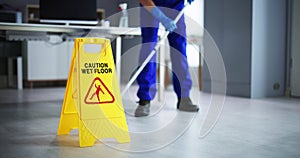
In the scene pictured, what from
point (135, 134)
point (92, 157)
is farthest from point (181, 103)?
point (92, 157)

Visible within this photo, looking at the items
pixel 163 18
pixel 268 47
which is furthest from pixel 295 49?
pixel 163 18

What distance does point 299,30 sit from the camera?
3930mm

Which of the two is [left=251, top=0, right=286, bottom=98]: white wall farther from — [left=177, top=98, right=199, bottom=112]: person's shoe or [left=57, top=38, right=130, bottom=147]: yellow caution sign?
[left=57, top=38, right=130, bottom=147]: yellow caution sign

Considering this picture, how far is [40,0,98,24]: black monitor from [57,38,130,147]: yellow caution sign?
7.69 ft

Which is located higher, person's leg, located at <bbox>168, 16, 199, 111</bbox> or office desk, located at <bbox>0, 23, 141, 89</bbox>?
office desk, located at <bbox>0, 23, 141, 89</bbox>

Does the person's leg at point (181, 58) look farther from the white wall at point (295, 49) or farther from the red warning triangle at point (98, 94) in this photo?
the white wall at point (295, 49)

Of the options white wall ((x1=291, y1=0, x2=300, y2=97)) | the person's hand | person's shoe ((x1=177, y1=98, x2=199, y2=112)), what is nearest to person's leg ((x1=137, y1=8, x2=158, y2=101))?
the person's hand

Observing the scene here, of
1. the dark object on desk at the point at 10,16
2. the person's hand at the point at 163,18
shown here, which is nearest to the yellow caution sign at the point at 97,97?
the person's hand at the point at 163,18

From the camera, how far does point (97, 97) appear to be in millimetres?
1812

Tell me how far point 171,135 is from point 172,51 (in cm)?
102

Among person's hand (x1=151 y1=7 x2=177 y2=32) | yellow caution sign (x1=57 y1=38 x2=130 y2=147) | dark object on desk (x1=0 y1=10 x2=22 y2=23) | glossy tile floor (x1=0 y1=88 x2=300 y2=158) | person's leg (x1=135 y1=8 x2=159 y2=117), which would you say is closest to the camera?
glossy tile floor (x1=0 y1=88 x2=300 y2=158)

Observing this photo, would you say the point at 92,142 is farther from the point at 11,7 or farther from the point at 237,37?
the point at 11,7

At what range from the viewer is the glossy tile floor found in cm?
162

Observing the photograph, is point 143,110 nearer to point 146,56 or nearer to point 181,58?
point 146,56
